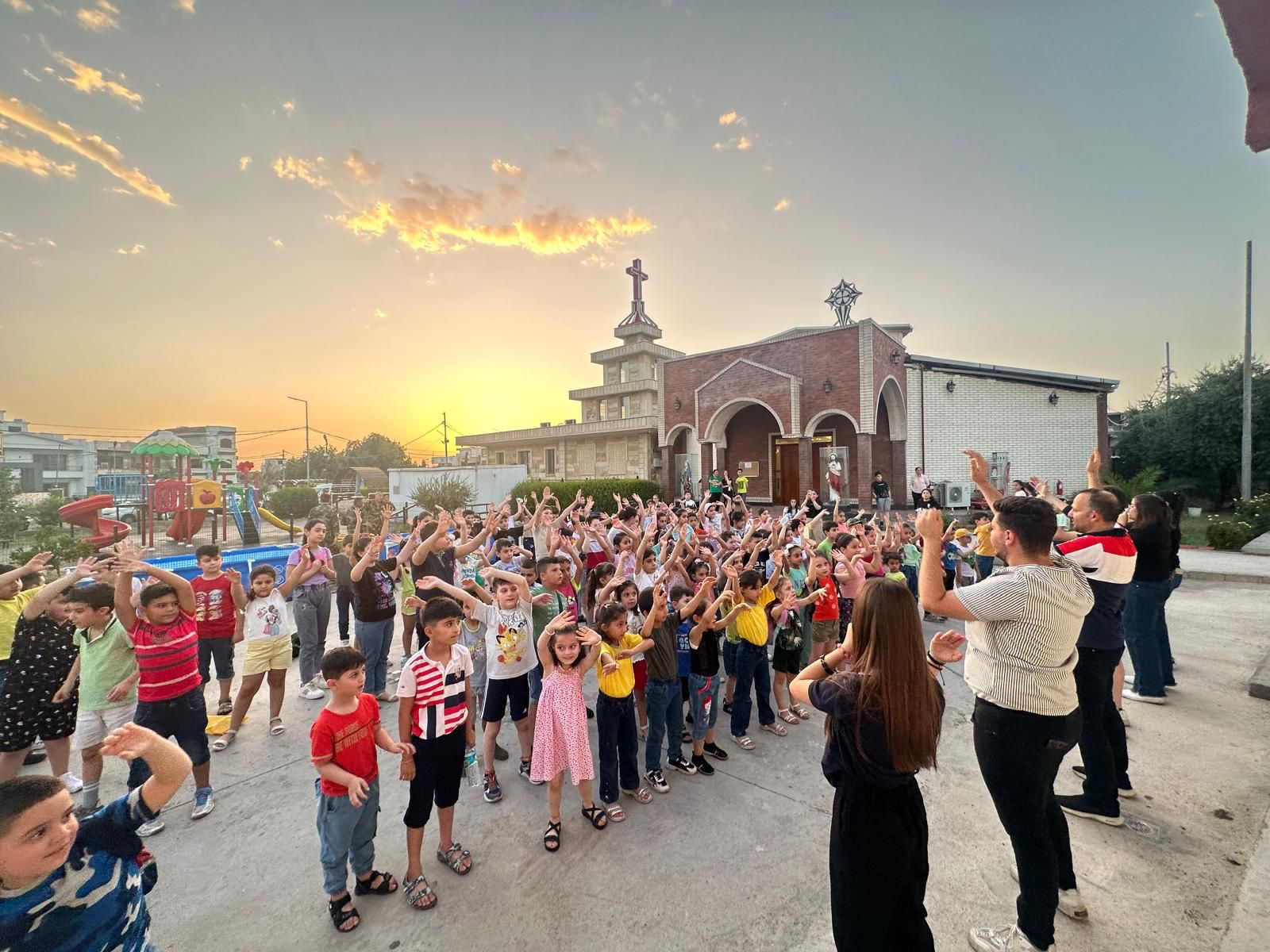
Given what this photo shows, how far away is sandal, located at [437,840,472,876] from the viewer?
2947 mm

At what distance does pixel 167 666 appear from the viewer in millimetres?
3404

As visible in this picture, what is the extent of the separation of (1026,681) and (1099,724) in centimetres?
140

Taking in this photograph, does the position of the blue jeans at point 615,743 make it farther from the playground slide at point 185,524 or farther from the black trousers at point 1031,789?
the playground slide at point 185,524

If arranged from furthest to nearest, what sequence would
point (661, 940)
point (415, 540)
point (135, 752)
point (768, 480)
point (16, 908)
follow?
point (768, 480) → point (415, 540) → point (661, 940) → point (135, 752) → point (16, 908)

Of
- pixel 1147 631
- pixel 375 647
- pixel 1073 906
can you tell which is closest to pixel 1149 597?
pixel 1147 631

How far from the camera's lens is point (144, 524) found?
1772 centimetres

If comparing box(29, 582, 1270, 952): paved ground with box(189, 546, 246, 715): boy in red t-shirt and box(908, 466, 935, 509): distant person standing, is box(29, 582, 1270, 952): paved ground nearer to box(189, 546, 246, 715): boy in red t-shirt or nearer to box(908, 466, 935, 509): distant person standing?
box(189, 546, 246, 715): boy in red t-shirt

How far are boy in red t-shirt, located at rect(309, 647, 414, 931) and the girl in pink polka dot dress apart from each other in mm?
818

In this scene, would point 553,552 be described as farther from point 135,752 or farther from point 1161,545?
point 1161,545

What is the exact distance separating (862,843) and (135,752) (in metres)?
2.56

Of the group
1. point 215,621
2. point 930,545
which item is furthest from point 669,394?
point 930,545

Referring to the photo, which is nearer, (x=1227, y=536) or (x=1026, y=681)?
(x=1026, y=681)

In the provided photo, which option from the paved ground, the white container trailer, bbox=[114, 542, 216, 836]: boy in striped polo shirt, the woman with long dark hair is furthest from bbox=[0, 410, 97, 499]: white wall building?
the woman with long dark hair

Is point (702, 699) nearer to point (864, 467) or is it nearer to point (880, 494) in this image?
point (880, 494)
